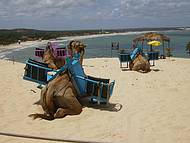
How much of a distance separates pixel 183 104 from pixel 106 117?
2.28 metres

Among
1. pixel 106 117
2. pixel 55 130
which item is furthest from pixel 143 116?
pixel 55 130

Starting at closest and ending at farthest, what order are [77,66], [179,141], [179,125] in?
[179,141]
[179,125]
[77,66]

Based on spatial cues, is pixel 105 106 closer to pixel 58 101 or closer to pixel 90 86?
pixel 90 86

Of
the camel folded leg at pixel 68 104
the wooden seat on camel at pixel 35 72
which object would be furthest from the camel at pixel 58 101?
the wooden seat on camel at pixel 35 72

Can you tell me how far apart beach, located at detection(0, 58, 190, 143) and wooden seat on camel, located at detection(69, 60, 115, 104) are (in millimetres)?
320

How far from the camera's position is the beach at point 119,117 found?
7.00 meters

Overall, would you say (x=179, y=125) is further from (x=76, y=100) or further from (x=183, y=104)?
(x=76, y=100)

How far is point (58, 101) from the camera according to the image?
8.66m

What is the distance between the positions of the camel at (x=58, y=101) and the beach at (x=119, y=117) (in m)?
0.23

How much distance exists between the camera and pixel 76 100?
883cm

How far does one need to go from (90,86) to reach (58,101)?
1082mm

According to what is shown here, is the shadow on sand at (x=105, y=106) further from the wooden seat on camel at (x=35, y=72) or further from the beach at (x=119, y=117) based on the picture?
the wooden seat on camel at (x=35, y=72)

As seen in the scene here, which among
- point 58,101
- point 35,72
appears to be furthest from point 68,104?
point 35,72

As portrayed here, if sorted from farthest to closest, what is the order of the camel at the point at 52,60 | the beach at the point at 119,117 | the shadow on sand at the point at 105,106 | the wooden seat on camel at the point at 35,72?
the camel at the point at 52,60 < the wooden seat on camel at the point at 35,72 < the shadow on sand at the point at 105,106 < the beach at the point at 119,117
